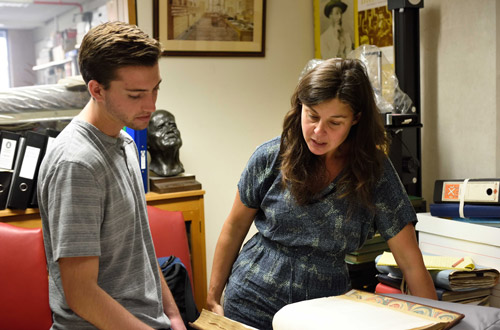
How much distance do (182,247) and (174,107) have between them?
1077 mm

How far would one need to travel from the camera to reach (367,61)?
114 inches

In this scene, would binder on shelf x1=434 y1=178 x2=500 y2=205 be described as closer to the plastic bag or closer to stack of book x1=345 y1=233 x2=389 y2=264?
stack of book x1=345 y1=233 x2=389 y2=264

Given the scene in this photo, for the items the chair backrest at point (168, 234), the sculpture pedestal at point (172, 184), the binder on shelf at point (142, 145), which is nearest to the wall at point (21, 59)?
the binder on shelf at point (142, 145)

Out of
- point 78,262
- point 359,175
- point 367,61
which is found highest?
point 367,61

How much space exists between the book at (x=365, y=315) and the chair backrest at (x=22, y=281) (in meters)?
1.15

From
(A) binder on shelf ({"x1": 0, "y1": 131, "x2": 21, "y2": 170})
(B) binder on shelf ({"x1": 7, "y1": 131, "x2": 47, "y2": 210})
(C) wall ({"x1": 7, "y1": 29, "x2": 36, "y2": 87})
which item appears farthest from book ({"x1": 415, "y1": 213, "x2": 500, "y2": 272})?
(C) wall ({"x1": 7, "y1": 29, "x2": 36, "y2": 87})

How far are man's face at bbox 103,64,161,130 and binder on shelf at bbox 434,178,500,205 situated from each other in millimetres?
1363

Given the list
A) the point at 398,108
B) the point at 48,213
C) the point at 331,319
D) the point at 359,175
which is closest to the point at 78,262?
the point at 48,213

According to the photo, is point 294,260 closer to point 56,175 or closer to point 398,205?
point 398,205

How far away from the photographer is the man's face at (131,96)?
1.28m

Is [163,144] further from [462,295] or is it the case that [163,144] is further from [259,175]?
[462,295]

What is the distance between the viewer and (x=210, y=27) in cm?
339

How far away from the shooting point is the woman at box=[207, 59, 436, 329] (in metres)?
1.54

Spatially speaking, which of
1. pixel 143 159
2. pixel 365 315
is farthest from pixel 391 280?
pixel 143 159
